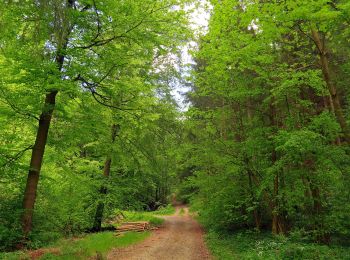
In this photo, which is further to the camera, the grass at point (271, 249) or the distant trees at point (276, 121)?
the distant trees at point (276, 121)

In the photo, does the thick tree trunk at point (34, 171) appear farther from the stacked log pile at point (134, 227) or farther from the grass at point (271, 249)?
the stacked log pile at point (134, 227)

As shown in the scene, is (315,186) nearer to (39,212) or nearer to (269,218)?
(269,218)

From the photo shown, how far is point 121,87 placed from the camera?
1101cm

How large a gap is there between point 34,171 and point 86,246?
3.51 meters

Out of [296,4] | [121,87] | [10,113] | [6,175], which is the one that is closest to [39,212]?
[6,175]

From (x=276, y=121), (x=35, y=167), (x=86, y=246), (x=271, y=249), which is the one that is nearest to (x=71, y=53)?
(x=35, y=167)

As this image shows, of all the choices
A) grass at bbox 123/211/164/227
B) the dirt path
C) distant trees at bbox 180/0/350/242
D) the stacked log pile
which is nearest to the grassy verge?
the dirt path

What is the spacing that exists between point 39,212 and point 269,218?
1049cm

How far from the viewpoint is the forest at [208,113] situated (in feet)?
28.1

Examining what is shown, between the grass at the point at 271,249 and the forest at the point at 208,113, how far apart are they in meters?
0.06

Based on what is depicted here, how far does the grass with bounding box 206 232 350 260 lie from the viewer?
8.50 metres

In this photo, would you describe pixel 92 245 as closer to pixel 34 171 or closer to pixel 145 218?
pixel 34 171

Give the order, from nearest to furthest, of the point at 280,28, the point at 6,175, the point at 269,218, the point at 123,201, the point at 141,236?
the point at 280,28 < the point at 6,175 < the point at 269,218 < the point at 141,236 < the point at 123,201

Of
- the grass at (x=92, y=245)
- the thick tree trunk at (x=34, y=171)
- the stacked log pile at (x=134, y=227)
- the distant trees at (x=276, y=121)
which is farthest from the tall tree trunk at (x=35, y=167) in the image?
the stacked log pile at (x=134, y=227)
